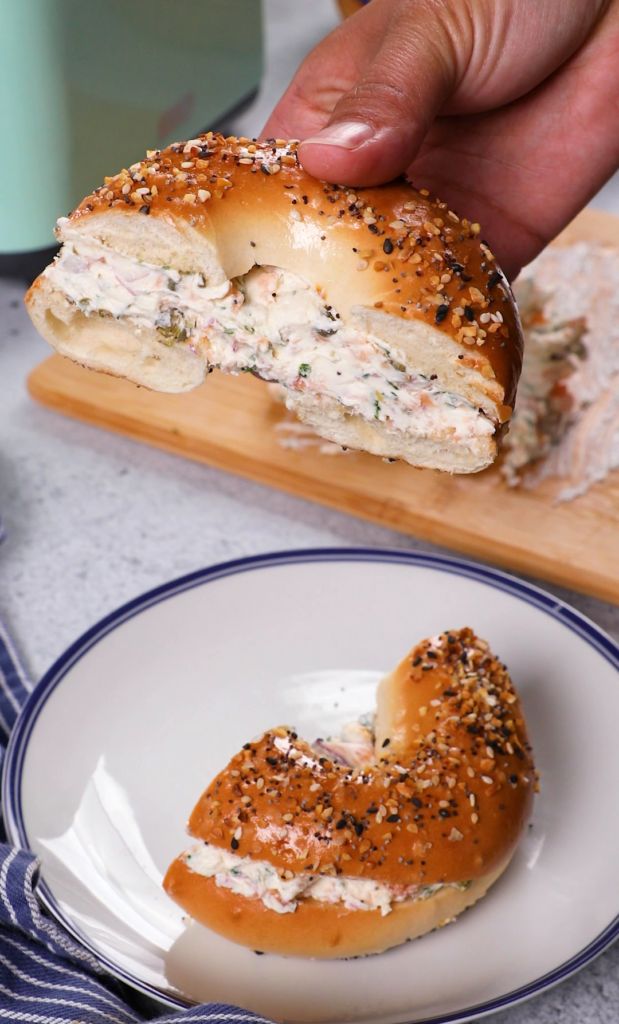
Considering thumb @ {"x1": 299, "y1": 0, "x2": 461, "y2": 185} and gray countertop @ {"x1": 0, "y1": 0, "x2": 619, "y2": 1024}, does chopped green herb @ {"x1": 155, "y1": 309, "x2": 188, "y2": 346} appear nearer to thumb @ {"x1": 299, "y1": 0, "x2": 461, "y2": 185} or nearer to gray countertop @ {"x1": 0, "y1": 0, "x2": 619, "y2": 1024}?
thumb @ {"x1": 299, "y1": 0, "x2": 461, "y2": 185}

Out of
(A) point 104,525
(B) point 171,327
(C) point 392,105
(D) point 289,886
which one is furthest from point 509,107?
(D) point 289,886

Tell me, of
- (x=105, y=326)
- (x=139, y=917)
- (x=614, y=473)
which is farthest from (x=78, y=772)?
(x=614, y=473)

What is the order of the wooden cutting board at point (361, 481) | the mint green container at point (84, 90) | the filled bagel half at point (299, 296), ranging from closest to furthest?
the filled bagel half at point (299, 296)
the wooden cutting board at point (361, 481)
the mint green container at point (84, 90)

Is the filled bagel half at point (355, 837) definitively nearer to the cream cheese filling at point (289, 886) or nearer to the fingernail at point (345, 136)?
the cream cheese filling at point (289, 886)

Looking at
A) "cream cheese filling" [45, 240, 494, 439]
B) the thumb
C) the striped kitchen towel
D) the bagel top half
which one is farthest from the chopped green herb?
the striped kitchen towel

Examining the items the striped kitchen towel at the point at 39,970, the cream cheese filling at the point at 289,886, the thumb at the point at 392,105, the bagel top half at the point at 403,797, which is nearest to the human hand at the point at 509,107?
the thumb at the point at 392,105

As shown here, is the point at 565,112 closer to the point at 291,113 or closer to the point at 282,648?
the point at 291,113
